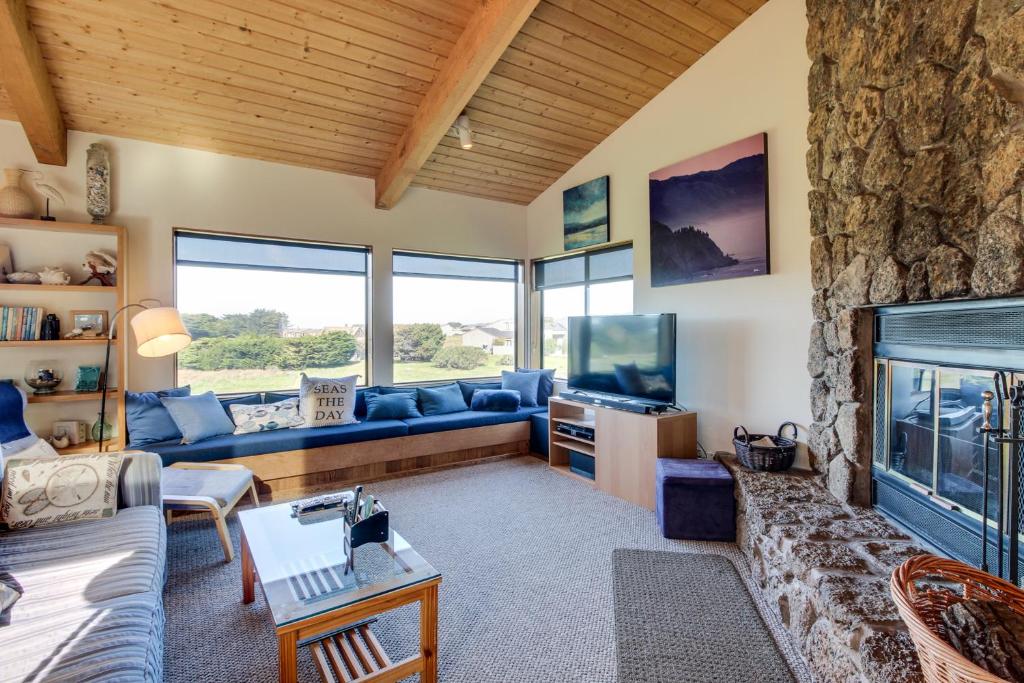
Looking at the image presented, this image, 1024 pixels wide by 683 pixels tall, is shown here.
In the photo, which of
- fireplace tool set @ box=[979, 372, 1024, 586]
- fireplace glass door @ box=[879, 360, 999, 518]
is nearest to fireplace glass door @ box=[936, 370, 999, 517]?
fireplace glass door @ box=[879, 360, 999, 518]

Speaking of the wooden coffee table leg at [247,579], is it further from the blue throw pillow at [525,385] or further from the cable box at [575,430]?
the blue throw pillow at [525,385]

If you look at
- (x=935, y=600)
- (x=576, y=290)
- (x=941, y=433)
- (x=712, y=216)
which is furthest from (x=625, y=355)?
(x=935, y=600)

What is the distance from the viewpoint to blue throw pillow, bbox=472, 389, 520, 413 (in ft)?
15.9

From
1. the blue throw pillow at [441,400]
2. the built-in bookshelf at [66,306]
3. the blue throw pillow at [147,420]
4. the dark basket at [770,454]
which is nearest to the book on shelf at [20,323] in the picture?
the built-in bookshelf at [66,306]

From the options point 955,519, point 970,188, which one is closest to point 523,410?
point 955,519

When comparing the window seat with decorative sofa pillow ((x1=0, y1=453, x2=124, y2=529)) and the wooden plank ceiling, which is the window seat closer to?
decorative sofa pillow ((x1=0, y1=453, x2=124, y2=529))

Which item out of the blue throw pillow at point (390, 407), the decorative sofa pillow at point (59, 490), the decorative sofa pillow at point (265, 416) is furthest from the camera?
the blue throw pillow at point (390, 407)

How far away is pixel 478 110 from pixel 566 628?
3820 millimetres

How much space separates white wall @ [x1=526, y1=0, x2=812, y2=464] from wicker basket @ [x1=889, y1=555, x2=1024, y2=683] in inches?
74.2

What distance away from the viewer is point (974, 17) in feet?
5.88

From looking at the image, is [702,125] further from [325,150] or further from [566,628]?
[566,628]

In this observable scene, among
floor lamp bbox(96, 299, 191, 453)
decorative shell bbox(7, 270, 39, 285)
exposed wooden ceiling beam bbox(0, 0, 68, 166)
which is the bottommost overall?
floor lamp bbox(96, 299, 191, 453)

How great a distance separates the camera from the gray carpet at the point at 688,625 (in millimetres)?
1799

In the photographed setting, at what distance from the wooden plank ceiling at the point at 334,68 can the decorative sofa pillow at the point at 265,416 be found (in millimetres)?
2182
